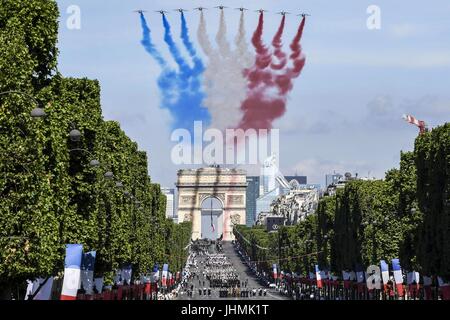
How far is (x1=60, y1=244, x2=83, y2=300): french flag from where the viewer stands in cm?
5178

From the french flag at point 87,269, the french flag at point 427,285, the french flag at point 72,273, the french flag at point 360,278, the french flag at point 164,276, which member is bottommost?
the french flag at point 72,273

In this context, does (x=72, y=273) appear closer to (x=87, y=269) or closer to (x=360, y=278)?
(x=87, y=269)

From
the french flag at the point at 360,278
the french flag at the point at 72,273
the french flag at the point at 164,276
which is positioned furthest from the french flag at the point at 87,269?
the french flag at the point at 164,276

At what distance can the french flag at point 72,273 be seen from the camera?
170 ft

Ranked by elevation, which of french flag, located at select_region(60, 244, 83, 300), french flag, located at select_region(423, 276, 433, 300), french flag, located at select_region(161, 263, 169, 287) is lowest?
french flag, located at select_region(60, 244, 83, 300)

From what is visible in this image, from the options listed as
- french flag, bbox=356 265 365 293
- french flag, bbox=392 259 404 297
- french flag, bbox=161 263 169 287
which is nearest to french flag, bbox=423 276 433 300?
french flag, bbox=392 259 404 297

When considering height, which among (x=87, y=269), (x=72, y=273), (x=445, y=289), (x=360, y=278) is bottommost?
(x=72, y=273)

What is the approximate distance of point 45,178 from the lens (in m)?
49.0

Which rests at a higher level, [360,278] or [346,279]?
[346,279]

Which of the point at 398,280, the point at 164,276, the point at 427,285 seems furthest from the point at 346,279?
the point at 427,285

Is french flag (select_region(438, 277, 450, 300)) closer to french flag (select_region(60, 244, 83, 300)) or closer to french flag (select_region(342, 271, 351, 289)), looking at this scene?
french flag (select_region(60, 244, 83, 300))

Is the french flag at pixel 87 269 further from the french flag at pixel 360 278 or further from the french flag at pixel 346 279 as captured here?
the french flag at pixel 346 279

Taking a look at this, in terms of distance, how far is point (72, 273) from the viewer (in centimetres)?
5275
